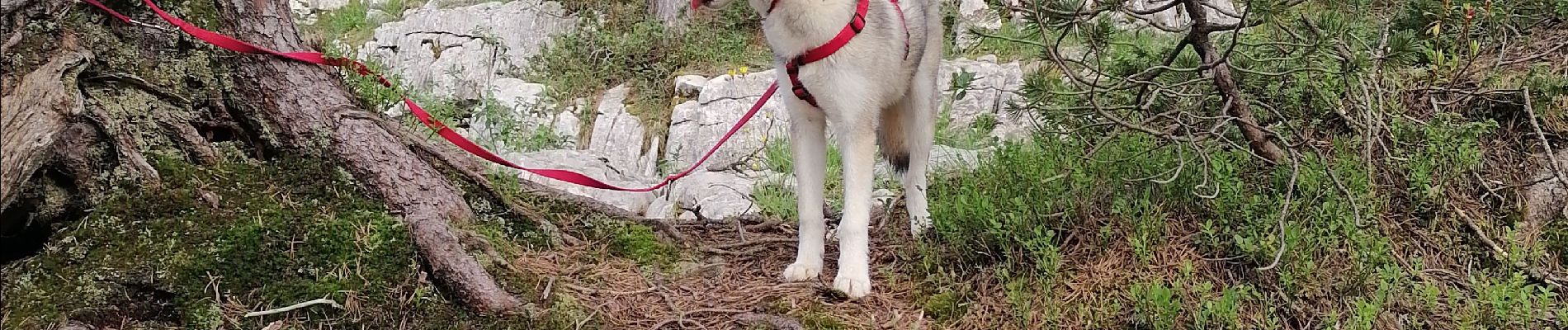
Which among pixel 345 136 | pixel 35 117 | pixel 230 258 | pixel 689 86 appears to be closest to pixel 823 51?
pixel 345 136

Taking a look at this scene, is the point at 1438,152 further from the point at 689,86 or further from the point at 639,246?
the point at 689,86

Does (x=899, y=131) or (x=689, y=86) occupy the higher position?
(x=899, y=131)

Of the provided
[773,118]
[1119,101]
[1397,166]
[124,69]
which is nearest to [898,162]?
[1119,101]

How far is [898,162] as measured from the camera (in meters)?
3.90

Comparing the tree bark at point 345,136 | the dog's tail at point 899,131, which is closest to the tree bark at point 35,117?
the tree bark at point 345,136

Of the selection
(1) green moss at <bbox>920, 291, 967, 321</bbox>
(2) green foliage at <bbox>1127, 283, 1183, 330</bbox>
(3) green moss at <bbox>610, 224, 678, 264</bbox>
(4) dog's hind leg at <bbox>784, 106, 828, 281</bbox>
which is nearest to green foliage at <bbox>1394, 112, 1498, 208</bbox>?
(2) green foliage at <bbox>1127, 283, 1183, 330</bbox>

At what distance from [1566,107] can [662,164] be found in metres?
5.19

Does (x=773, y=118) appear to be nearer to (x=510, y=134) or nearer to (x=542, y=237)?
(x=510, y=134)

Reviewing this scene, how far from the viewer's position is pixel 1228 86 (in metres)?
3.17

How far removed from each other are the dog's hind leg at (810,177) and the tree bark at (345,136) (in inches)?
38.8

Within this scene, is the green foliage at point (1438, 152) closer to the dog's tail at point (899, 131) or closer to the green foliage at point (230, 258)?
the dog's tail at point (899, 131)

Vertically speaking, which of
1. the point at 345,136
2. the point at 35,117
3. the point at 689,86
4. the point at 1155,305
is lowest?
the point at 689,86

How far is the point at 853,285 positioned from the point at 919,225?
0.48 meters

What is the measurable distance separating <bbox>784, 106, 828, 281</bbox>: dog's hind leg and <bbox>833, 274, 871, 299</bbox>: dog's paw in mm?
187
